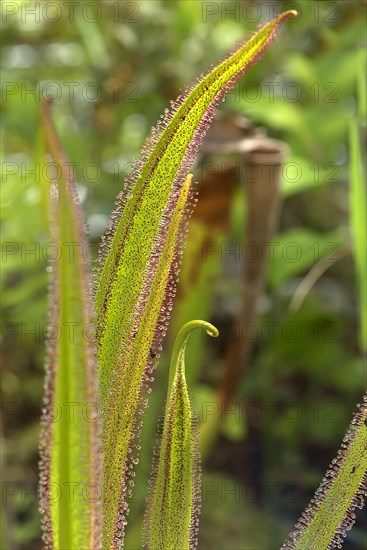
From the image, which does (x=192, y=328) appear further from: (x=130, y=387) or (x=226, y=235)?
(x=226, y=235)

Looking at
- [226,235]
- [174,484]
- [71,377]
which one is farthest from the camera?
[226,235]

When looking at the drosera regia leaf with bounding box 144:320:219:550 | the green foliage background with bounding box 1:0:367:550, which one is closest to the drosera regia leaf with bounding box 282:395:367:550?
the drosera regia leaf with bounding box 144:320:219:550

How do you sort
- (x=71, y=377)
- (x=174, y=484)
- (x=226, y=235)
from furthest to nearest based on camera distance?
(x=226, y=235)
(x=174, y=484)
(x=71, y=377)

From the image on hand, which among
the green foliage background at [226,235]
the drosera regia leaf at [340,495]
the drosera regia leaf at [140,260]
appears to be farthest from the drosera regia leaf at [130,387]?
the green foliage background at [226,235]

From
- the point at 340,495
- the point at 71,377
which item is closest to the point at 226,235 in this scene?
the point at 340,495

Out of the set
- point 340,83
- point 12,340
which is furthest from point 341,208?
point 12,340

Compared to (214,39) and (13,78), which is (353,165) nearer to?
(214,39)

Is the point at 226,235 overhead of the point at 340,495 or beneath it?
overhead

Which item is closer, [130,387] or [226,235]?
[130,387]
